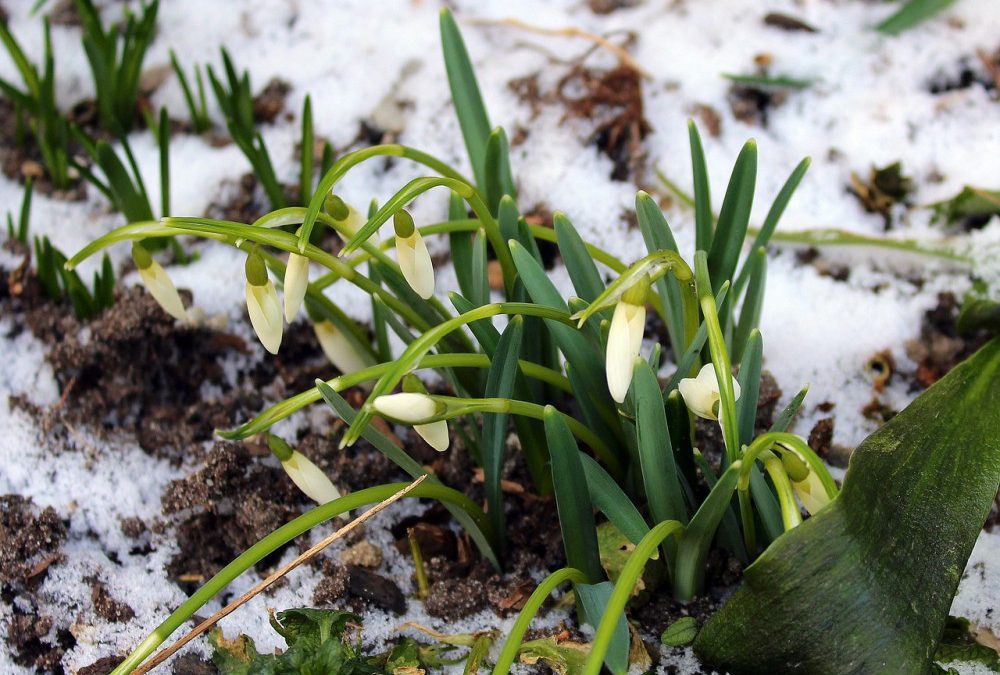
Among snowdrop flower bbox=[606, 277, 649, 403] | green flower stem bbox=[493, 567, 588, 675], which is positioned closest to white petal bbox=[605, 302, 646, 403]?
snowdrop flower bbox=[606, 277, 649, 403]

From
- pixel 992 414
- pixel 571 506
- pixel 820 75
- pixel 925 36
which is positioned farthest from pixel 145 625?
pixel 925 36

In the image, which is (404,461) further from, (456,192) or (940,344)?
(940,344)

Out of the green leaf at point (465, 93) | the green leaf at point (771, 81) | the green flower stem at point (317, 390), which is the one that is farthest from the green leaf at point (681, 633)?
the green leaf at point (771, 81)

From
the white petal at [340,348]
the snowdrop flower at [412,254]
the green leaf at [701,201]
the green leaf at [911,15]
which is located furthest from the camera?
A: the green leaf at [911,15]

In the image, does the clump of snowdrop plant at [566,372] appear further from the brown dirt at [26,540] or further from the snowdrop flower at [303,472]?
the brown dirt at [26,540]

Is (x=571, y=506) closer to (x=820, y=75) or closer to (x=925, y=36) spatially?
(x=820, y=75)

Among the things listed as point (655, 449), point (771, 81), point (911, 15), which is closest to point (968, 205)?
point (771, 81)

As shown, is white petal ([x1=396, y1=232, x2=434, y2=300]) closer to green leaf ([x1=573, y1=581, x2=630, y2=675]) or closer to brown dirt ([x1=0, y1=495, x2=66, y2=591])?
green leaf ([x1=573, y1=581, x2=630, y2=675])
